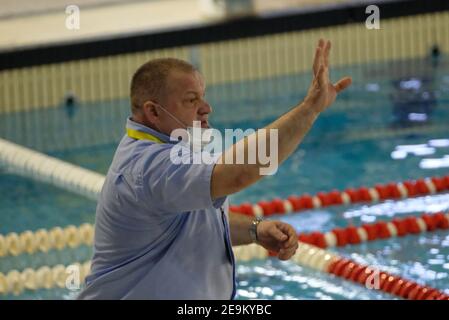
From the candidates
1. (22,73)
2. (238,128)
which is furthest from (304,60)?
(22,73)

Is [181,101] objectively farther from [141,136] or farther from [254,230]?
[254,230]

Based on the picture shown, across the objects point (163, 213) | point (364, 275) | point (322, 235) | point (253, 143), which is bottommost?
point (364, 275)

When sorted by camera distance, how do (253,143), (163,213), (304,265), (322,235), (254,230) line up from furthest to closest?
(322,235)
(304,265)
(254,230)
(163,213)
(253,143)

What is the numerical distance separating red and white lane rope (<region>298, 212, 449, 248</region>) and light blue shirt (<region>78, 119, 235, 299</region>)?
2563mm

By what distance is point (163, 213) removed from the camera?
2590mm

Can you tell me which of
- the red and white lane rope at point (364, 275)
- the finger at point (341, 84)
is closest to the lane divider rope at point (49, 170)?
the red and white lane rope at point (364, 275)

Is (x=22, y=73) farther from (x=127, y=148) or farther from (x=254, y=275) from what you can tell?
(x=127, y=148)

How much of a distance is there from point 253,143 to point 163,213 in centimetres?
29

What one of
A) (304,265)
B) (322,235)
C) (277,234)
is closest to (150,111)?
(277,234)

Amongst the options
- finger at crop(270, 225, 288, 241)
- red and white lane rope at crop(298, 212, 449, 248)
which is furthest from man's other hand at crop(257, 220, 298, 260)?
red and white lane rope at crop(298, 212, 449, 248)

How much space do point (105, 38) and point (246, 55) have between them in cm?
116

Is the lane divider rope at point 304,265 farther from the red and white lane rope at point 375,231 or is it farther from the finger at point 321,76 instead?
the finger at point 321,76

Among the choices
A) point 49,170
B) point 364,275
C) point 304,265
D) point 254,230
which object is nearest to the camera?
point 254,230

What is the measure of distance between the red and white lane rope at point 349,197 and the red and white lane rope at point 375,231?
455 mm
